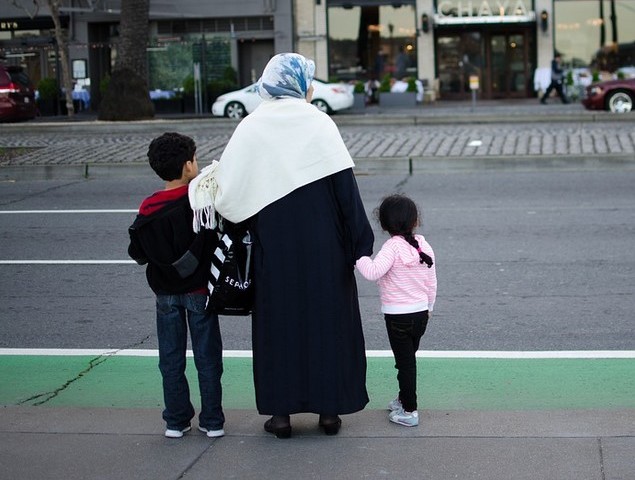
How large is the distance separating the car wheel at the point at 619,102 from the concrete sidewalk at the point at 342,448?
2236 centimetres

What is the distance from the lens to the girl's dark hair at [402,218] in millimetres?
5125

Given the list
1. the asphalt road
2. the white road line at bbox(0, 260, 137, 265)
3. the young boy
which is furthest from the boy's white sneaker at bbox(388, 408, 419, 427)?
the white road line at bbox(0, 260, 137, 265)

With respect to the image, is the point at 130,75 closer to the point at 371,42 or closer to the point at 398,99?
the point at 398,99

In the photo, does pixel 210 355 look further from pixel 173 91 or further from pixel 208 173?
pixel 173 91

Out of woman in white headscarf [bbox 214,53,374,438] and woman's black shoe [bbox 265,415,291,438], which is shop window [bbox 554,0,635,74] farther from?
woman's black shoe [bbox 265,415,291,438]

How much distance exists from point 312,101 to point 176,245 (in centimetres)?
2539

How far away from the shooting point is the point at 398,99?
111 ft

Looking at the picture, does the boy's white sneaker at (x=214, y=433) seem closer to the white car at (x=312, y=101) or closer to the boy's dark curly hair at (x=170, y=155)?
the boy's dark curly hair at (x=170, y=155)

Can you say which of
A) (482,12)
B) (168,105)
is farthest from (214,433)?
(482,12)

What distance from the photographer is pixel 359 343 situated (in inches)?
200

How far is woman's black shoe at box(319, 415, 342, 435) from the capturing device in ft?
16.8

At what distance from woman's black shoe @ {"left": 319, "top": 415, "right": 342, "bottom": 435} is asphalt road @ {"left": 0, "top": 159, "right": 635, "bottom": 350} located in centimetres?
198

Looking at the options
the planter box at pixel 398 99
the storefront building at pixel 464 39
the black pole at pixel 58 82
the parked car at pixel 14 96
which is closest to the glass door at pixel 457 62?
the storefront building at pixel 464 39

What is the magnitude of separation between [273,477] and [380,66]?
1316 inches
